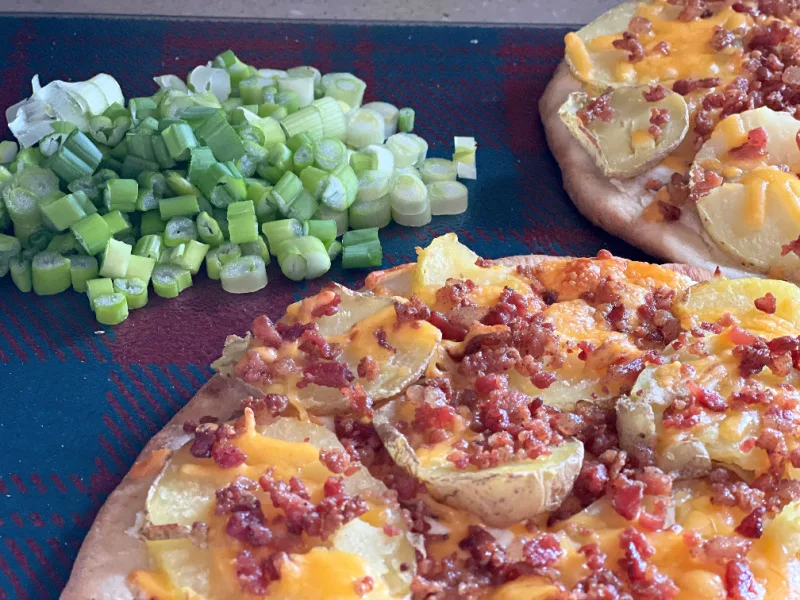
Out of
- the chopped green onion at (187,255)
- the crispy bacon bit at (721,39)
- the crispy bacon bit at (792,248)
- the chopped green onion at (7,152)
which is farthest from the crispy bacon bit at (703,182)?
the chopped green onion at (7,152)

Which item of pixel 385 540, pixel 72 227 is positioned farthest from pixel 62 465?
pixel 385 540

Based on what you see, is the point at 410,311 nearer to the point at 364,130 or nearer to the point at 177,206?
the point at 177,206

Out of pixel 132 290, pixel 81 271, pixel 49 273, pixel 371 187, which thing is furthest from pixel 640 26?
pixel 49 273

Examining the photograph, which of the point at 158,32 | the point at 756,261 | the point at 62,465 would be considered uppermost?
the point at 158,32

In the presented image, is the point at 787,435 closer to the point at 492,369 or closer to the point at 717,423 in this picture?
the point at 717,423

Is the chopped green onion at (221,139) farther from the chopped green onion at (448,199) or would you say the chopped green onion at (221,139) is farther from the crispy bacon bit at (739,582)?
the crispy bacon bit at (739,582)
